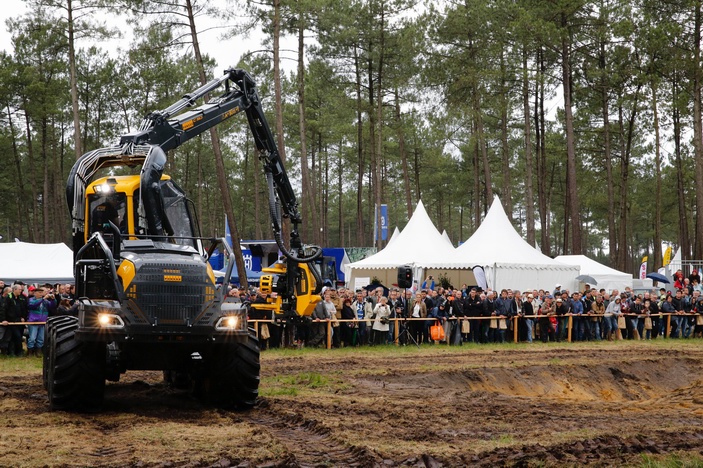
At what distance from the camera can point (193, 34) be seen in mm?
26922

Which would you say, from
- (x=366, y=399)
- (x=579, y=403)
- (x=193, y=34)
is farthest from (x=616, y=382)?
(x=193, y=34)

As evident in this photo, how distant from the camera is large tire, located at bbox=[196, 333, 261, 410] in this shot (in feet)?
35.7

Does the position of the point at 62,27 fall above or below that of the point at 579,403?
above

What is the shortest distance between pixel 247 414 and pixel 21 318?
11048 millimetres

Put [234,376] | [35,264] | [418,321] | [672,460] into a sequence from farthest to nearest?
Answer: [35,264], [418,321], [234,376], [672,460]

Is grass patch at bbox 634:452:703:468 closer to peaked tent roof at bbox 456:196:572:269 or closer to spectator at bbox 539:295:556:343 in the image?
spectator at bbox 539:295:556:343

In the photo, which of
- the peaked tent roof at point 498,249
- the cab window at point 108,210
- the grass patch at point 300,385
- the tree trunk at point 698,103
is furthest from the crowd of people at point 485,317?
the cab window at point 108,210

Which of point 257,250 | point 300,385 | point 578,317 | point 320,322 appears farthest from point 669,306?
point 257,250

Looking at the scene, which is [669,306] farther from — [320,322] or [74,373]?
[74,373]

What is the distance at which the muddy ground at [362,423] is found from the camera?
7.85 m

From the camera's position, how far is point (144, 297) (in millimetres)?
10195

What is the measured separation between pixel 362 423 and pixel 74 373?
3.67m

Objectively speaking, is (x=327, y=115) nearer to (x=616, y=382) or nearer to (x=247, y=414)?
(x=616, y=382)

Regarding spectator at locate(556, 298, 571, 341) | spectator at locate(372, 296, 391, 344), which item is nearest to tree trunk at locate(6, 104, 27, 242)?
spectator at locate(372, 296, 391, 344)
